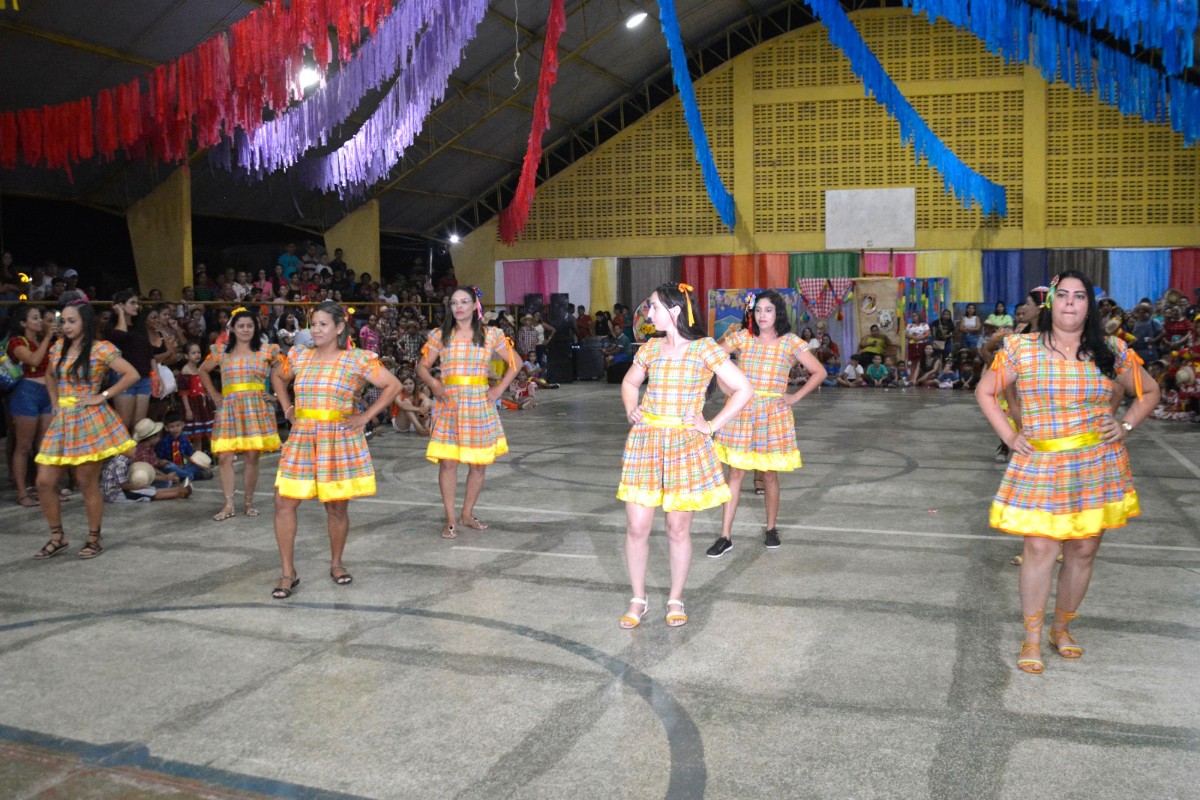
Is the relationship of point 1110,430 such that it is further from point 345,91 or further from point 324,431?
point 345,91

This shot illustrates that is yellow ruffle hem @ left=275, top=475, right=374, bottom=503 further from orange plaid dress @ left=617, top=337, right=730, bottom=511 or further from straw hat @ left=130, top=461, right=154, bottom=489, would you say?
straw hat @ left=130, top=461, right=154, bottom=489

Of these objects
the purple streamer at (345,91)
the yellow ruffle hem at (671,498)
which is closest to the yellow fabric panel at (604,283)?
the purple streamer at (345,91)

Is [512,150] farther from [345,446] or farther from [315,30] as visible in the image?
[345,446]

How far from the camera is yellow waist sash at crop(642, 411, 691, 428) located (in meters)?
4.67

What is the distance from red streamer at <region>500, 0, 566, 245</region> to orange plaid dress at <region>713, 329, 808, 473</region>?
4.50 m

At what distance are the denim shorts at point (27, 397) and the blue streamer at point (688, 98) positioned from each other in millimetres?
5992

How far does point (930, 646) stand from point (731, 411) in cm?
129

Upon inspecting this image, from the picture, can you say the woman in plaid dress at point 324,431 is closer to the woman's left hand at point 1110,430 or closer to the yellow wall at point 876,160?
Result: the woman's left hand at point 1110,430

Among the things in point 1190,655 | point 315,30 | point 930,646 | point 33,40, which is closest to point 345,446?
point 930,646

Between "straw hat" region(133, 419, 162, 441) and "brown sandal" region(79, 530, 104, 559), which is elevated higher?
"straw hat" region(133, 419, 162, 441)

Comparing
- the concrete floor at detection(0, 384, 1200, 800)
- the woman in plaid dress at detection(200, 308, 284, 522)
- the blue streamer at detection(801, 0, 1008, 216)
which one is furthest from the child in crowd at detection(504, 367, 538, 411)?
the concrete floor at detection(0, 384, 1200, 800)

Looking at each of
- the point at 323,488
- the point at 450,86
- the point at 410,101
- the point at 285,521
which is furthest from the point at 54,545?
the point at 450,86

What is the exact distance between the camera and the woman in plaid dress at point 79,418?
6188mm

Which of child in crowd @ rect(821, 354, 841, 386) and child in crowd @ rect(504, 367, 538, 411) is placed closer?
child in crowd @ rect(504, 367, 538, 411)
